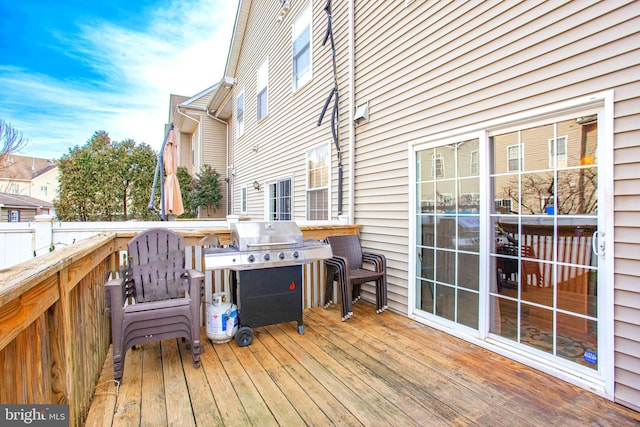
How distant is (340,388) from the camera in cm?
224

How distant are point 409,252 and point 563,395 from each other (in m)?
1.80

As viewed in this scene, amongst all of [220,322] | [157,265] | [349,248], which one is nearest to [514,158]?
[349,248]

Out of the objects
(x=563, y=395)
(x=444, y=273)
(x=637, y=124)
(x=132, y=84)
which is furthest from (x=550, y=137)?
(x=132, y=84)

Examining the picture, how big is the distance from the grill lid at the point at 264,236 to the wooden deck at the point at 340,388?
3.01 ft

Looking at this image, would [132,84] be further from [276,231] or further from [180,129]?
[276,231]

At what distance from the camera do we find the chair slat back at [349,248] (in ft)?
13.1

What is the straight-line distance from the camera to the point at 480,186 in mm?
2893

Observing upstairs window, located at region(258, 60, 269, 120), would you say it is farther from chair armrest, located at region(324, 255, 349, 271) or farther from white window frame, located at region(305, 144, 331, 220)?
chair armrest, located at region(324, 255, 349, 271)

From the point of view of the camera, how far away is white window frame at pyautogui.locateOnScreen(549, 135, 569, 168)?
7.69 feet

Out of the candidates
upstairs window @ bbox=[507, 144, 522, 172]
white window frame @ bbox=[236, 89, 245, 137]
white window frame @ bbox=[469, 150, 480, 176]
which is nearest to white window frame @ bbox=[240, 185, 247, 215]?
white window frame @ bbox=[236, 89, 245, 137]

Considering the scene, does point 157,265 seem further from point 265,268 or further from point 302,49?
point 302,49

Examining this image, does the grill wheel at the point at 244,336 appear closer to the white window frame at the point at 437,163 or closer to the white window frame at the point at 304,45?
the white window frame at the point at 437,163

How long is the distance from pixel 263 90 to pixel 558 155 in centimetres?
696

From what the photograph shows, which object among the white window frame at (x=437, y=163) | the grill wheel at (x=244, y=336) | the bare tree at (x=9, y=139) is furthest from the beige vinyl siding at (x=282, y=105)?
the bare tree at (x=9, y=139)
